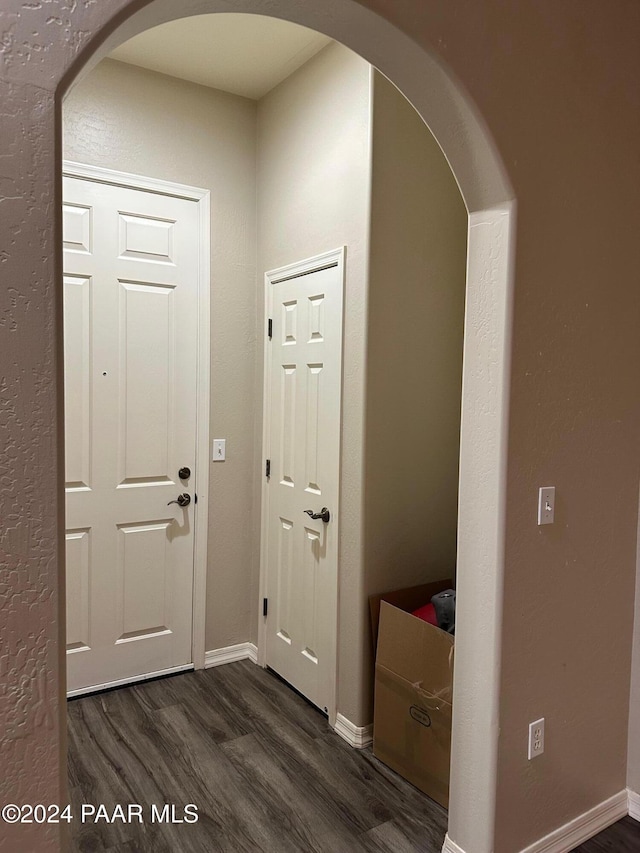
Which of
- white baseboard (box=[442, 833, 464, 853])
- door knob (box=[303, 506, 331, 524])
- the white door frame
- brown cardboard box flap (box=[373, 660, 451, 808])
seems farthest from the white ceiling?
white baseboard (box=[442, 833, 464, 853])

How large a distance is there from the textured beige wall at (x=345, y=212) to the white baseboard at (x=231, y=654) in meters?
0.81

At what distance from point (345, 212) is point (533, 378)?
46.3 inches

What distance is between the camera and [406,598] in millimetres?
2566

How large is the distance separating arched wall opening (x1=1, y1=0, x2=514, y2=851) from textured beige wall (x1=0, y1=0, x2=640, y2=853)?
12mm

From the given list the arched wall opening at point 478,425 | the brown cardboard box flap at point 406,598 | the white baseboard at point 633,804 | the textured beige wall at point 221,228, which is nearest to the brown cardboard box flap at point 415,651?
the brown cardboard box flap at point 406,598

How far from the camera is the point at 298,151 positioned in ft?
9.37

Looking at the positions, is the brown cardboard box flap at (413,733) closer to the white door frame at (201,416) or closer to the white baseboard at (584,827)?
the white baseboard at (584,827)

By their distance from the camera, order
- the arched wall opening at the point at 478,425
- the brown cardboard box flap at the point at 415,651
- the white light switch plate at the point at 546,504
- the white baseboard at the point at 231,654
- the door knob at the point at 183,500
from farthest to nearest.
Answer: the white baseboard at the point at 231,654 → the door knob at the point at 183,500 → the brown cardboard box flap at the point at 415,651 → the white light switch plate at the point at 546,504 → the arched wall opening at the point at 478,425

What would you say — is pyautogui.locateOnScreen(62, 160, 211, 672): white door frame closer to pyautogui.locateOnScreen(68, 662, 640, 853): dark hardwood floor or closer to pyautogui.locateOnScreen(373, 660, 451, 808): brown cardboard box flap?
pyautogui.locateOnScreen(68, 662, 640, 853): dark hardwood floor

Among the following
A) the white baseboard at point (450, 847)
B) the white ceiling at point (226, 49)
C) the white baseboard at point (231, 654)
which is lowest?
the white baseboard at point (231, 654)

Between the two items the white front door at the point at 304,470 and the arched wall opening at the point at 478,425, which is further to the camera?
the white front door at the point at 304,470

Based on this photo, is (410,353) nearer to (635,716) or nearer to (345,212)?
(345,212)

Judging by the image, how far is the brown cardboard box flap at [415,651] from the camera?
82.7 inches

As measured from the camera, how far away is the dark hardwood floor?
77.9 inches
